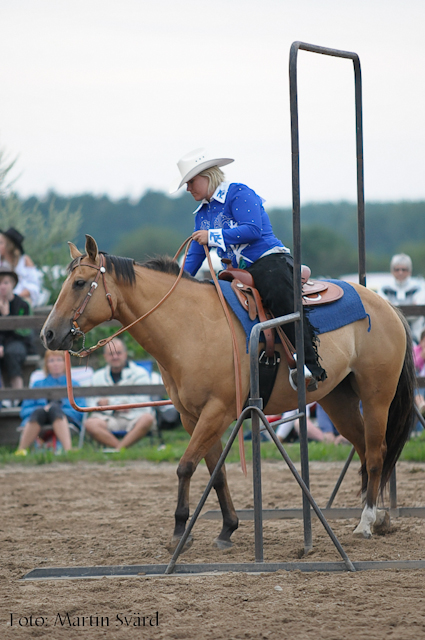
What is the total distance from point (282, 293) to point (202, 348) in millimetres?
617

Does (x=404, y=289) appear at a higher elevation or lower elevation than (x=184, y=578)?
higher

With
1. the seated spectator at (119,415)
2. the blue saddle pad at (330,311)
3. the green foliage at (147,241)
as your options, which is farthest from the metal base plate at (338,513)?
the green foliage at (147,241)

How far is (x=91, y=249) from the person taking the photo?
4.51 metres

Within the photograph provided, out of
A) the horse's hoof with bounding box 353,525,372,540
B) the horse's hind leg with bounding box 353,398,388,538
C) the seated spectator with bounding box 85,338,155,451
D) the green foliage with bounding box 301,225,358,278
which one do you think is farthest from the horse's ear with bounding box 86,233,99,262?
the green foliage with bounding box 301,225,358,278

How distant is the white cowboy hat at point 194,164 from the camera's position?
15.8ft

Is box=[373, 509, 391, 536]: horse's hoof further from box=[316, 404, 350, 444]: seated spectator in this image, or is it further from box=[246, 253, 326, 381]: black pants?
box=[316, 404, 350, 444]: seated spectator

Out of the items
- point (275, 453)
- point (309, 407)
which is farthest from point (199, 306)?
point (309, 407)

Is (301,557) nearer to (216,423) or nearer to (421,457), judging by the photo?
(216,423)

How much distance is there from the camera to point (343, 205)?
73750mm

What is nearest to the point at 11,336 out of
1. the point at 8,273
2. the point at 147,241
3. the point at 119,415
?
the point at 8,273

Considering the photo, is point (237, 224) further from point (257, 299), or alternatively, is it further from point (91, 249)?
point (91, 249)

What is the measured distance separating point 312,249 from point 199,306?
54.1m

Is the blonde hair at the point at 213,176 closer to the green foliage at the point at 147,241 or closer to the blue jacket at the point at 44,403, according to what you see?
the blue jacket at the point at 44,403

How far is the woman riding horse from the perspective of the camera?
186 inches
